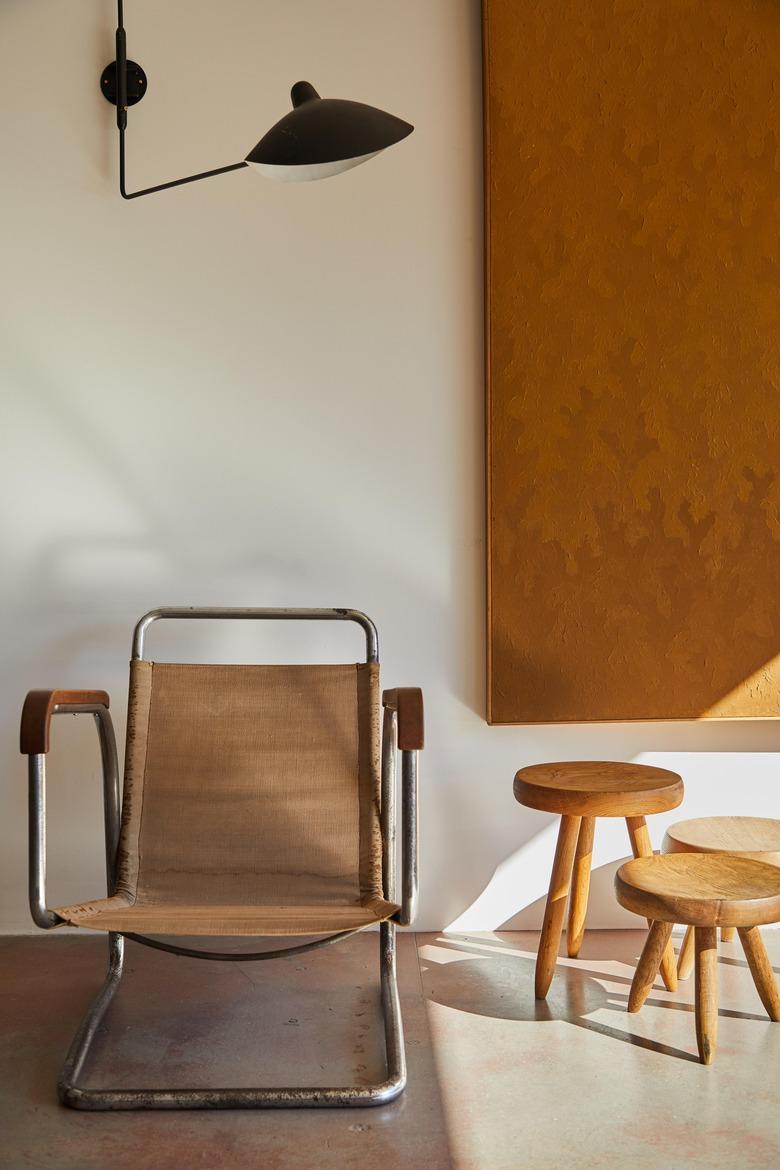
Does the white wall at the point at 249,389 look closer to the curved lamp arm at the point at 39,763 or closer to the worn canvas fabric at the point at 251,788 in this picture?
the worn canvas fabric at the point at 251,788

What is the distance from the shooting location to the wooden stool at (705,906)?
1875 mm

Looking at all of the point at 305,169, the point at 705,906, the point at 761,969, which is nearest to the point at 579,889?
the point at 761,969

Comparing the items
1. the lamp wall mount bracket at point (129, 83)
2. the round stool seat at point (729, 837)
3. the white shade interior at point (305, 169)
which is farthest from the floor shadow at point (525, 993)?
the lamp wall mount bracket at point (129, 83)

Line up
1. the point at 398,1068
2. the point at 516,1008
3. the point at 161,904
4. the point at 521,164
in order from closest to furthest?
the point at 398,1068 < the point at 161,904 < the point at 516,1008 < the point at 521,164

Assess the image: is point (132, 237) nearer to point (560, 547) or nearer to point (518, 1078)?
point (560, 547)

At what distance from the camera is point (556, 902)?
2258 mm

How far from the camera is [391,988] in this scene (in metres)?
2.08

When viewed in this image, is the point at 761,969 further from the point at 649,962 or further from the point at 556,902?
the point at 556,902

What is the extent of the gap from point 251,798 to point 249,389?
1.12 metres

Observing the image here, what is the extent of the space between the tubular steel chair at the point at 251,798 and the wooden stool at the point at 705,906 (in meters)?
0.47

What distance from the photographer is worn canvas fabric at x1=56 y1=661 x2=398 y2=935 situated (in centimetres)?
216

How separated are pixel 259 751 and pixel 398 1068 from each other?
30.2 inches

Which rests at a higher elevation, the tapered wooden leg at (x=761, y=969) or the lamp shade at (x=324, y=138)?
the lamp shade at (x=324, y=138)

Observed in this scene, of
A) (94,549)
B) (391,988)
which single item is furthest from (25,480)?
(391,988)
